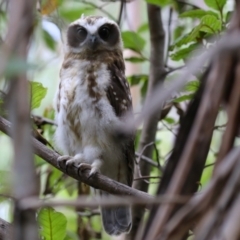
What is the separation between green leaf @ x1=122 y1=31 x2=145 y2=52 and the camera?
111 inches

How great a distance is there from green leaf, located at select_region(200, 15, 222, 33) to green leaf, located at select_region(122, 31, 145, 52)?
0.67 m

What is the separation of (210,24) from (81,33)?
1249 mm

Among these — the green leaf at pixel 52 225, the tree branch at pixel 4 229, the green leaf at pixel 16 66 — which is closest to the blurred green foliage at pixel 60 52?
the green leaf at pixel 52 225

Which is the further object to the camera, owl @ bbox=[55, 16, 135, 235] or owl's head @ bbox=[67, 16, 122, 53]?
owl's head @ bbox=[67, 16, 122, 53]

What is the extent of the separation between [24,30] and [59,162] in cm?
167

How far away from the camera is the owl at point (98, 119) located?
2.78 metres

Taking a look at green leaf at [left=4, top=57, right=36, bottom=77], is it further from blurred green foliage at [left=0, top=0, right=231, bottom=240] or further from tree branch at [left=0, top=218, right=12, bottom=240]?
tree branch at [left=0, top=218, right=12, bottom=240]

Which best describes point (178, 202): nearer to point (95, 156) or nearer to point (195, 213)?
point (195, 213)

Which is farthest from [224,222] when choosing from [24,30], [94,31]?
[94,31]

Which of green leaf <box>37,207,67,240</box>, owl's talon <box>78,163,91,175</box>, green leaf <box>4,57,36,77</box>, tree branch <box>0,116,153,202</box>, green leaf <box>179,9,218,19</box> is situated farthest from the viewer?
owl's talon <box>78,163,91,175</box>

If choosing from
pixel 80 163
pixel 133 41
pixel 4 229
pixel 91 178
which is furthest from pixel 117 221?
pixel 4 229

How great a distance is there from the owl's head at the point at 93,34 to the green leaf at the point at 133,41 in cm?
38

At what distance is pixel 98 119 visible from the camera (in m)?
2.78

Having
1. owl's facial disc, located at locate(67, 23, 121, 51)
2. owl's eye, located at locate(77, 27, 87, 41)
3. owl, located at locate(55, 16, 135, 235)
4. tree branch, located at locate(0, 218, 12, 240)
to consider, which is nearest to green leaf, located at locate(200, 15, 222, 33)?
owl, located at locate(55, 16, 135, 235)
